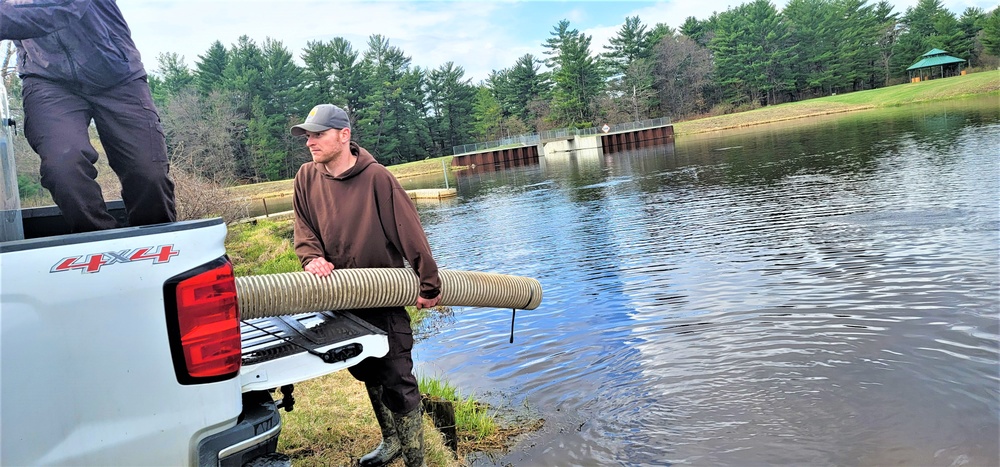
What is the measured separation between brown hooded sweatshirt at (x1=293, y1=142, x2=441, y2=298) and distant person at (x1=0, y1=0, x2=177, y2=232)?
946 millimetres

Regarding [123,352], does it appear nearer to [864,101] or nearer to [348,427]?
[348,427]

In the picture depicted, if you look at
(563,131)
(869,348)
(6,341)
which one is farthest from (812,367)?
(563,131)

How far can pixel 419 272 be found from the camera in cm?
423

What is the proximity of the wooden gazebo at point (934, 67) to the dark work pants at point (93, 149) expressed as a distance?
308ft

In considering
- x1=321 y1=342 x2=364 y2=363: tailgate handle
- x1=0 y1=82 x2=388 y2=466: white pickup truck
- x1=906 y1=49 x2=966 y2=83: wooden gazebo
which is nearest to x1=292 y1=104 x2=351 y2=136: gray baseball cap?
x1=321 y1=342 x2=364 y2=363: tailgate handle

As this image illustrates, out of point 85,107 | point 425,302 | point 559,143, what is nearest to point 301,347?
point 425,302

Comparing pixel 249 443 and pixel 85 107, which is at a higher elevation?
pixel 85 107

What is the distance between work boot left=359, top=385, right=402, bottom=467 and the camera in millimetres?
4824

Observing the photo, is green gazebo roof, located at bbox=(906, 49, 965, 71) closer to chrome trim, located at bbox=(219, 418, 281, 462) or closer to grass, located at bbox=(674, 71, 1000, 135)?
grass, located at bbox=(674, 71, 1000, 135)

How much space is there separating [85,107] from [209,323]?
159cm

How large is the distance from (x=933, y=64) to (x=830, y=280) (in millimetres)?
87424

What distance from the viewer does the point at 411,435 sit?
444 centimetres

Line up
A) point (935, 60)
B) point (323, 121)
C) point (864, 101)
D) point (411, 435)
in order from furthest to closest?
point (935, 60)
point (864, 101)
point (411, 435)
point (323, 121)

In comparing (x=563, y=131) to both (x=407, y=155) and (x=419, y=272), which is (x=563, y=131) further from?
(x=419, y=272)
